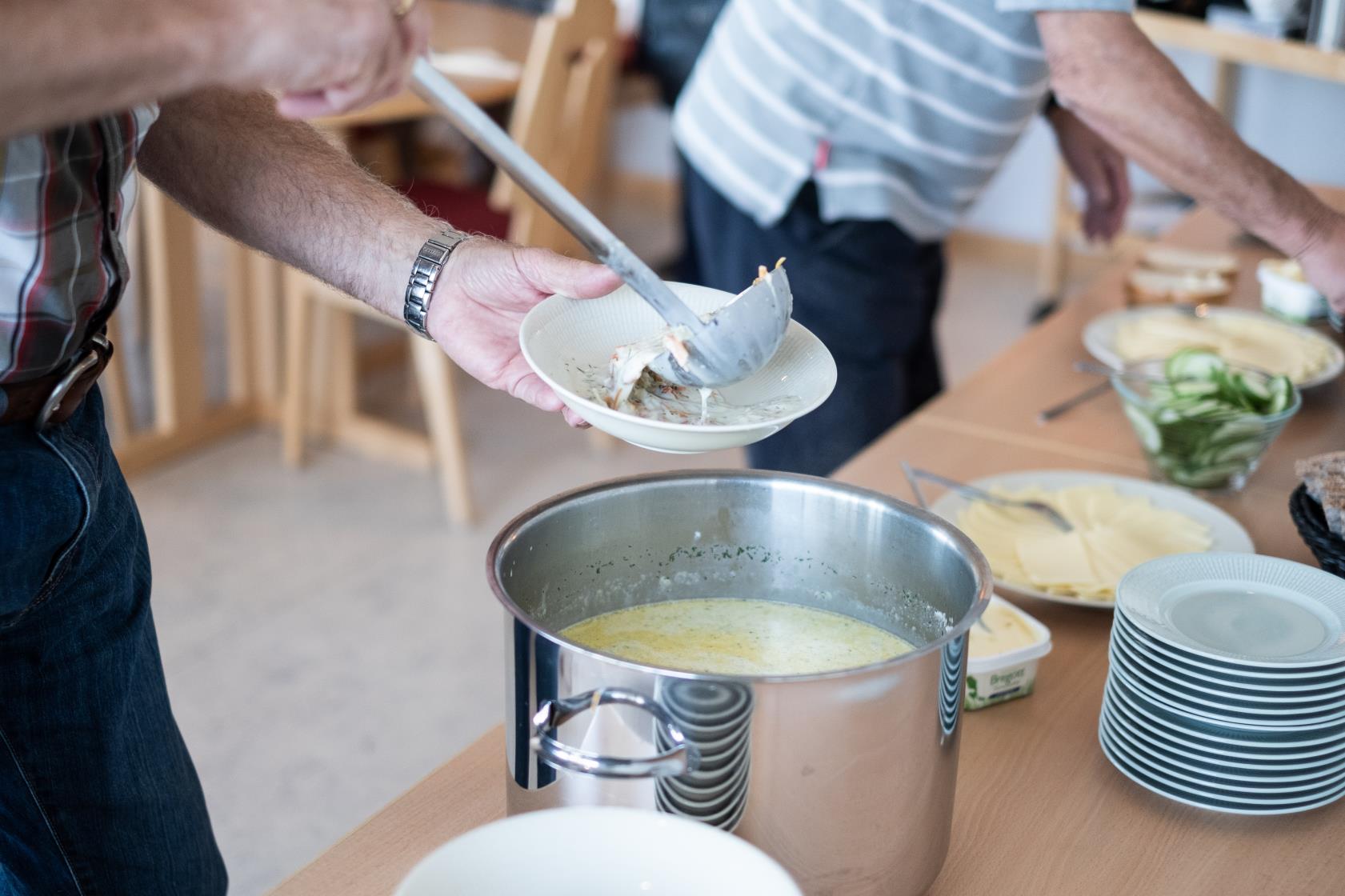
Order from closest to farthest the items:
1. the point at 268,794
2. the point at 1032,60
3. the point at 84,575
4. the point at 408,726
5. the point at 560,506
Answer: the point at 560,506, the point at 84,575, the point at 1032,60, the point at 268,794, the point at 408,726

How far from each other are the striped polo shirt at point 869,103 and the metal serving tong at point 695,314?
715 mm

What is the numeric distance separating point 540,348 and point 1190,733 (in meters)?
0.48

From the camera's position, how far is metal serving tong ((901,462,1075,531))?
3.75ft

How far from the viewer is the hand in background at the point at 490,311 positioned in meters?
0.96

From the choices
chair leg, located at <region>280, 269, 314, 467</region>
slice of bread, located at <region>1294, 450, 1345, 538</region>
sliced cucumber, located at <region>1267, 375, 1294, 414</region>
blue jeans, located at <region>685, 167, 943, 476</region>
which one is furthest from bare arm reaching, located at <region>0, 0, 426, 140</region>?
chair leg, located at <region>280, 269, 314, 467</region>

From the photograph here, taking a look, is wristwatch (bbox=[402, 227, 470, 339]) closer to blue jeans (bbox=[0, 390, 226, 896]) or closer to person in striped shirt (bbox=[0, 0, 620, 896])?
person in striped shirt (bbox=[0, 0, 620, 896])

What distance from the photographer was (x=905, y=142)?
1572 millimetres

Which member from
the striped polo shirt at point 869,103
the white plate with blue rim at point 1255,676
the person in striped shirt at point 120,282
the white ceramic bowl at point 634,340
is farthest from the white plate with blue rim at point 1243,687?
the striped polo shirt at point 869,103

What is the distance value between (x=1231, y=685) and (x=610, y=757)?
39 centimetres

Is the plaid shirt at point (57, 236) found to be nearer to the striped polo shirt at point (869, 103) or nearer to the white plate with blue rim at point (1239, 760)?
the white plate with blue rim at point (1239, 760)

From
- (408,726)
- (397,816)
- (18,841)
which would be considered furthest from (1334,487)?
(408,726)

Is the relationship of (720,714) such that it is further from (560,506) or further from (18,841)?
(18,841)

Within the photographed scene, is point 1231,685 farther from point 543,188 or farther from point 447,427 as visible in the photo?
point 447,427

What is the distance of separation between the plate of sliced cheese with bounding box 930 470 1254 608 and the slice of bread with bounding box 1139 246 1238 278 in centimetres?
71
